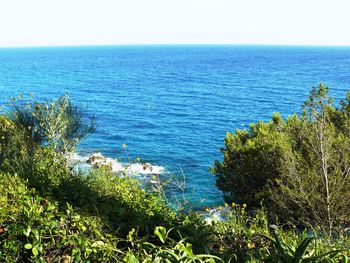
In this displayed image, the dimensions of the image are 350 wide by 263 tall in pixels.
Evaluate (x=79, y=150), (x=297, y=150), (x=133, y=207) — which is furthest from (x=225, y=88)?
(x=133, y=207)

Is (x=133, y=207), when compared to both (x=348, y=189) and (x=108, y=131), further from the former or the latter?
(x=108, y=131)

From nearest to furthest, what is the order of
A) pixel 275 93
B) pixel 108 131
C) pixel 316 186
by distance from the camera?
pixel 316 186 < pixel 108 131 < pixel 275 93

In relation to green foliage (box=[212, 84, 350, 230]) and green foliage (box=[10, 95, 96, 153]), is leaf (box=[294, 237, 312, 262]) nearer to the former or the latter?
green foliage (box=[212, 84, 350, 230])

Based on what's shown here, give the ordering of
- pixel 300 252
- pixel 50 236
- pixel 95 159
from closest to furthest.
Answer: pixel 300 252 → pixel 50 236 → pixel 95 159

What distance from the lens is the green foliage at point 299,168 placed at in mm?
12492

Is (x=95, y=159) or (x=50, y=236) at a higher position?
(x=50, y=236)

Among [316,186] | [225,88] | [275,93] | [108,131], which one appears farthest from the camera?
[225,88]

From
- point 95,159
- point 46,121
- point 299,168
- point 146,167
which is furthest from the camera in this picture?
point 95,159

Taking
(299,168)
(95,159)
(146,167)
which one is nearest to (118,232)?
(299,168)

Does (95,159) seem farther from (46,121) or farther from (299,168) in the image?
(299,168)

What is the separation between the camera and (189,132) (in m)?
41.2

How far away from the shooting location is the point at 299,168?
45.3 ft

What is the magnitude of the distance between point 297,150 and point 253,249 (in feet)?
41.8

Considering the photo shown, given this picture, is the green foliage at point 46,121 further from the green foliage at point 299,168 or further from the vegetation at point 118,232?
the vegetation at point 118,232
